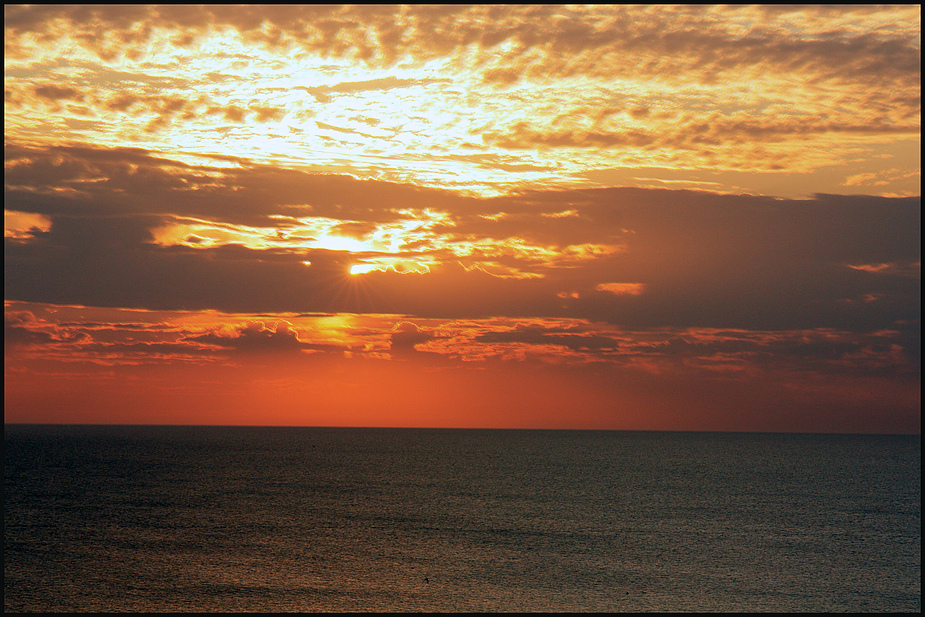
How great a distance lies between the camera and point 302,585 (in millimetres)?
49250

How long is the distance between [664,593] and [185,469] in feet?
393

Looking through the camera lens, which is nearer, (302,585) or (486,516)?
(302,585)

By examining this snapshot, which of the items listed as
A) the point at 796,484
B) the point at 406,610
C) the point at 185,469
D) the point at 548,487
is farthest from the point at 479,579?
the point at 185,469

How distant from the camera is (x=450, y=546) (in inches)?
2464

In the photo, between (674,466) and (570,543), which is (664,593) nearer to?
(570,543)

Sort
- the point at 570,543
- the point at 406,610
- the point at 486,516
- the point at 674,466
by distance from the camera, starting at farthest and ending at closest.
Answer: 1. the point at 674,466
2. the point at 486,516
3. the point at 570,543
4. the point at 406,610

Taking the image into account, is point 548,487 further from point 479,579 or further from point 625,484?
point 479,579

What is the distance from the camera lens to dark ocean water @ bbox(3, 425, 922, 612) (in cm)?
4731

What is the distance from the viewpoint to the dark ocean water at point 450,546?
47312 millimetres

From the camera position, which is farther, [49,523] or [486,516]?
[486,516]

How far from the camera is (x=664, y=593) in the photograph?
48.6 m

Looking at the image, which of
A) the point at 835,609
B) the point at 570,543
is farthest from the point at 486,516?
the point at 835,609

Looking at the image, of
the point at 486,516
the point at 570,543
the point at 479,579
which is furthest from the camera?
the point at 486,516

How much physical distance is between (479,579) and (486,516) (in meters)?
29.4
